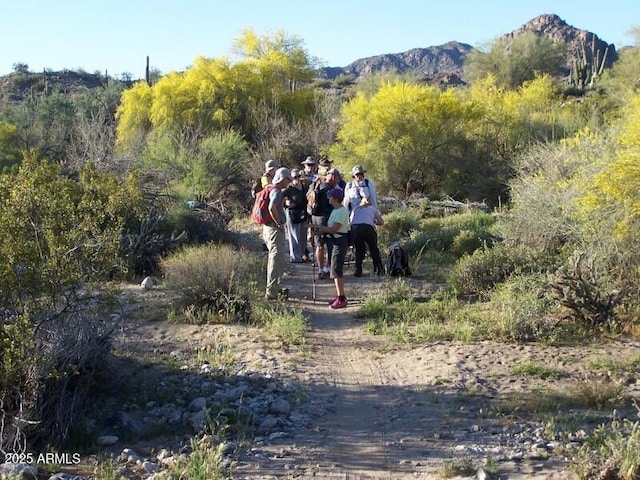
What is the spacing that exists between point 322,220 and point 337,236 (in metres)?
0.90

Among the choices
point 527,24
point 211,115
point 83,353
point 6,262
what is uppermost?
point 527,24

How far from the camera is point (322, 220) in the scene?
10.2m

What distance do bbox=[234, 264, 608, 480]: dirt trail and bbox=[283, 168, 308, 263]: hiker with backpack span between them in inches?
92.5

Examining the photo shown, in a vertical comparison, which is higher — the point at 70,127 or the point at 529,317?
the point at 70,127

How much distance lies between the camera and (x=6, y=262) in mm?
5223

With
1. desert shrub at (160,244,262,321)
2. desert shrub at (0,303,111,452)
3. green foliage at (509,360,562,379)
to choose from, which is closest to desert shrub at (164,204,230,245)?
desert shrub at (160,244,262,321)

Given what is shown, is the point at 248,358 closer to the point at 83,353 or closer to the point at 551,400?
the point at 83,353

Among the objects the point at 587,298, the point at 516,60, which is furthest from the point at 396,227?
the point at 516,60

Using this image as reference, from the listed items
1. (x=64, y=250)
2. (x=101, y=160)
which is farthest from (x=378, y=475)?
(x=101, y=160)

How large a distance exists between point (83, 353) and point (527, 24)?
320ft

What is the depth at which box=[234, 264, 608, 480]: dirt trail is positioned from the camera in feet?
15.5

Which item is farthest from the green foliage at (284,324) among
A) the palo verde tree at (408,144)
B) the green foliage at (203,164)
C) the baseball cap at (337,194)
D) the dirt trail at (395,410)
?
the palo verde tree at (408,144)

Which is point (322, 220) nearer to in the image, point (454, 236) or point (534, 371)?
point (454, 236)

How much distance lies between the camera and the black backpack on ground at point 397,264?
1041 cm
